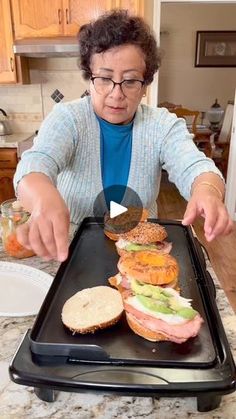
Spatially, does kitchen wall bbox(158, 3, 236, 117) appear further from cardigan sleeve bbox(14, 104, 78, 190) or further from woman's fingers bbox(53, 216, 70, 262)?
woman's fingers bbox(53, 216, 70, 262)

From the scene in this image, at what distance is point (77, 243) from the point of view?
0.83 m

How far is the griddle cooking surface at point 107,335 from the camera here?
49cm

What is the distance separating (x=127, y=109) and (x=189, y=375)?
727mm

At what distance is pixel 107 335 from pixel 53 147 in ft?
1.66

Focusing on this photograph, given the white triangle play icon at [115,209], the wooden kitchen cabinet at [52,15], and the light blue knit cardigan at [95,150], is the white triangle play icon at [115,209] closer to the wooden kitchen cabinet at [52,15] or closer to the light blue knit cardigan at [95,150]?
the light blue knit cardigan at [95,150]

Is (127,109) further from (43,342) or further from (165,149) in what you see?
(43,342)

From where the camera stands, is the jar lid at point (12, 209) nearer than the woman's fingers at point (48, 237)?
No

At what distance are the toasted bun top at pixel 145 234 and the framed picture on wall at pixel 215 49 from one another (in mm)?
4829

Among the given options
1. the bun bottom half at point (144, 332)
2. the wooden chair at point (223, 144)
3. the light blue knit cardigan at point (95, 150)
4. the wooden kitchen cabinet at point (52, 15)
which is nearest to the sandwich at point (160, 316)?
the bun bottom half at point (144, 332)

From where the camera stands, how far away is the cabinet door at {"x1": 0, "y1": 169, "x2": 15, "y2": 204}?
8.52ft

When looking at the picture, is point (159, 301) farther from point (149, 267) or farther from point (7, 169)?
point (7, 169)

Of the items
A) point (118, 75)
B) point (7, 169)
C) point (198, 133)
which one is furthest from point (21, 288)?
point (198, 133)

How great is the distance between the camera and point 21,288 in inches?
31.1

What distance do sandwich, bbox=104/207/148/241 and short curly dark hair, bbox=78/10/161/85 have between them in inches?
14.8
